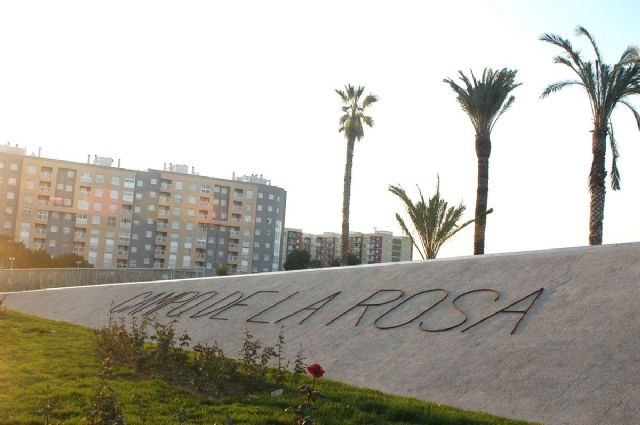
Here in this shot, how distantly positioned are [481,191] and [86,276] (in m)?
17.8

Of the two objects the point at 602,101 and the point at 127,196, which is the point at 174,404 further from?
the point at 127,196

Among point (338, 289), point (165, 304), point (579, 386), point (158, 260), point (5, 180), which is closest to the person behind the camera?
point (579, 386)

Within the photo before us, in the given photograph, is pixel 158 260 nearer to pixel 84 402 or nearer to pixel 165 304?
pixel 165 304

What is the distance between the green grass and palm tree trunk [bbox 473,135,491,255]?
58.3 feet

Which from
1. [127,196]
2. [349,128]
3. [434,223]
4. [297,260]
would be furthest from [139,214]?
[434,223]

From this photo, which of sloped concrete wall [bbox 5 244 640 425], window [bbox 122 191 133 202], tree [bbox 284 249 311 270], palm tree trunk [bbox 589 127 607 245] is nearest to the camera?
sloped concrete wall [bbox 5 244 640 425]

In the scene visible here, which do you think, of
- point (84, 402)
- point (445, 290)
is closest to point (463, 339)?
point (445, 290)

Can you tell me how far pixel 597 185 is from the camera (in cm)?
2241

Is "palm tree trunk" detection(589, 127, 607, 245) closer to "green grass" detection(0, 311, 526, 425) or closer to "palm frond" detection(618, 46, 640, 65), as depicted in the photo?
"palm frond" detection(618, 46, 640, 65)

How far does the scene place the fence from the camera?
2878 cm

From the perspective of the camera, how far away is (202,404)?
6973 millimetres

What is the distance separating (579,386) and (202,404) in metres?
4.05

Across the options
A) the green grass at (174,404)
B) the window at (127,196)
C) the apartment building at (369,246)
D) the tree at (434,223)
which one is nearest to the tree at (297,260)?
the window at (127,196)

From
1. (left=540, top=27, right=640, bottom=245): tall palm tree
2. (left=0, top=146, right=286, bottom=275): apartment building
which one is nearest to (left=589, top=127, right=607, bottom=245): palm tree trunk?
(left=540, top=27, right=640, bottom=245): tall palm tree
